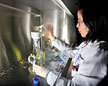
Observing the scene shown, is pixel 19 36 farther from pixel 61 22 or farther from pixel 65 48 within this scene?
pixel 61 22

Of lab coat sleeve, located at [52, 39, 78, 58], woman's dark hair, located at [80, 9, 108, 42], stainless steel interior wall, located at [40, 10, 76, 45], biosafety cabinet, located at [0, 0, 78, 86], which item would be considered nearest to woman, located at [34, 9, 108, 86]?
woman's dark hair, located at [80, 9, 108, 42]

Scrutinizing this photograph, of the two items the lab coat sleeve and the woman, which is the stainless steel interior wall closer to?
the lab coat sleeve

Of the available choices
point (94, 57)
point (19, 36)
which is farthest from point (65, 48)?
point (94, 57)

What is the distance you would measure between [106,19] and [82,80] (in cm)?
45

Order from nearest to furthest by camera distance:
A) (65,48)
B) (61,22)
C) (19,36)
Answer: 1. (19,36)
2. (65,48)
3. (61,22)

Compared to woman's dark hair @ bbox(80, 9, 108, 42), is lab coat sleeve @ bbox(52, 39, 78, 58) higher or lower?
lower

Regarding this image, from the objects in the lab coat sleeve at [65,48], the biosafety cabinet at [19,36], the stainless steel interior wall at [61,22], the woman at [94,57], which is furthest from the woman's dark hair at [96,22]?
the stainless steel interior wall at [61,22]

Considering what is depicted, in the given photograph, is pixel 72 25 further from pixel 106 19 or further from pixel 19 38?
pixel 106 19

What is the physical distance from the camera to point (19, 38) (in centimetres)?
133

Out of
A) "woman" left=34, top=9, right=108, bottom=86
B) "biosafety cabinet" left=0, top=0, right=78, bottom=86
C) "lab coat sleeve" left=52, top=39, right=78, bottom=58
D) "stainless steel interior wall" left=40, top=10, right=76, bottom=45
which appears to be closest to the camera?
"woman" left=34, top=9, right=108, bottom=86

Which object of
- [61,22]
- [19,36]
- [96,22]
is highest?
[61,22]

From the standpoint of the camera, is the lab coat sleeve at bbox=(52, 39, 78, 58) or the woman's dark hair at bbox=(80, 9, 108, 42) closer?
the woman's dark hair at bbox=(80, 9, 108, 42)

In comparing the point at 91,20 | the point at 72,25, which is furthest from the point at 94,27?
the point at 72,25

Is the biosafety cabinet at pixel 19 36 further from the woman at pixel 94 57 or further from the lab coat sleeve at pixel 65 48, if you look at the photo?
the woman at pixel 94 57
